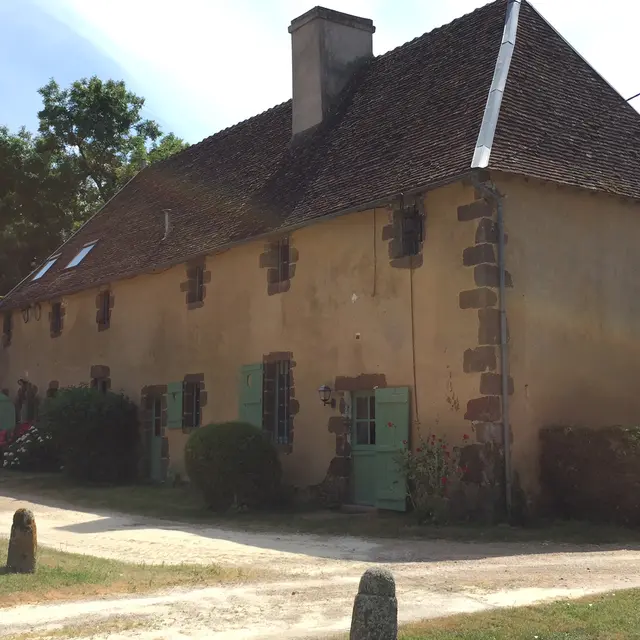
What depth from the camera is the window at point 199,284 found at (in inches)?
666

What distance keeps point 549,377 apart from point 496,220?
7.26ft

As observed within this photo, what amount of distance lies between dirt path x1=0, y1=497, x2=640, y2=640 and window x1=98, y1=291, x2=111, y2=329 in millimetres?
8626

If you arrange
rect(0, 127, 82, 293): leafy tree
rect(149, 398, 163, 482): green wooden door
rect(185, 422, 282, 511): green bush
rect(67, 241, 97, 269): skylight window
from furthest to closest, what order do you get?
rect(0, 127, 82, 293): leafy tree
rect(67, 241, 97, 269): skylight window
rect(149, 398, 163, 482): green wooden door
rect(185, 422, 282, 511): green bush

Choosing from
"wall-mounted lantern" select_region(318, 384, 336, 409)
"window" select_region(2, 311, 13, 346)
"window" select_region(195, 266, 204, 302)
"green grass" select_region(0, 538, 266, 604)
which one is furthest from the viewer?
"window" select_region(2, 311, 13, 346)

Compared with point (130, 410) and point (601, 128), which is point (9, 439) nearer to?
point (130, 410)

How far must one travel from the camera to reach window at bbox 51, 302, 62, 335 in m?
22.0

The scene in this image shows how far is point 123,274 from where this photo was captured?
1836 cm

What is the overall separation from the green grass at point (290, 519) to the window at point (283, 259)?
3939 mm

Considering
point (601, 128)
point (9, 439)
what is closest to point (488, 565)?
point (601, 128)

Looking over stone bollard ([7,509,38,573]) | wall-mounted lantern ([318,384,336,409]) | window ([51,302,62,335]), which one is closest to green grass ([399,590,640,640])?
stone bollard ([7,509,38,573])

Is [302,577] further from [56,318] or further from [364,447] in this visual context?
[56,318]

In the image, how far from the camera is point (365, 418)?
1323cm

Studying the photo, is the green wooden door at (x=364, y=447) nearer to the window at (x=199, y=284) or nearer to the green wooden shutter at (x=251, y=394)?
the green wooden shutter at (x=251, y=394)

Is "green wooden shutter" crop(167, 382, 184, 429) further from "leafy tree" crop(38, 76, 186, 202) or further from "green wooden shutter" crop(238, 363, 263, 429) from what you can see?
"leafy tree" crop(38, 76, 186, 202)
